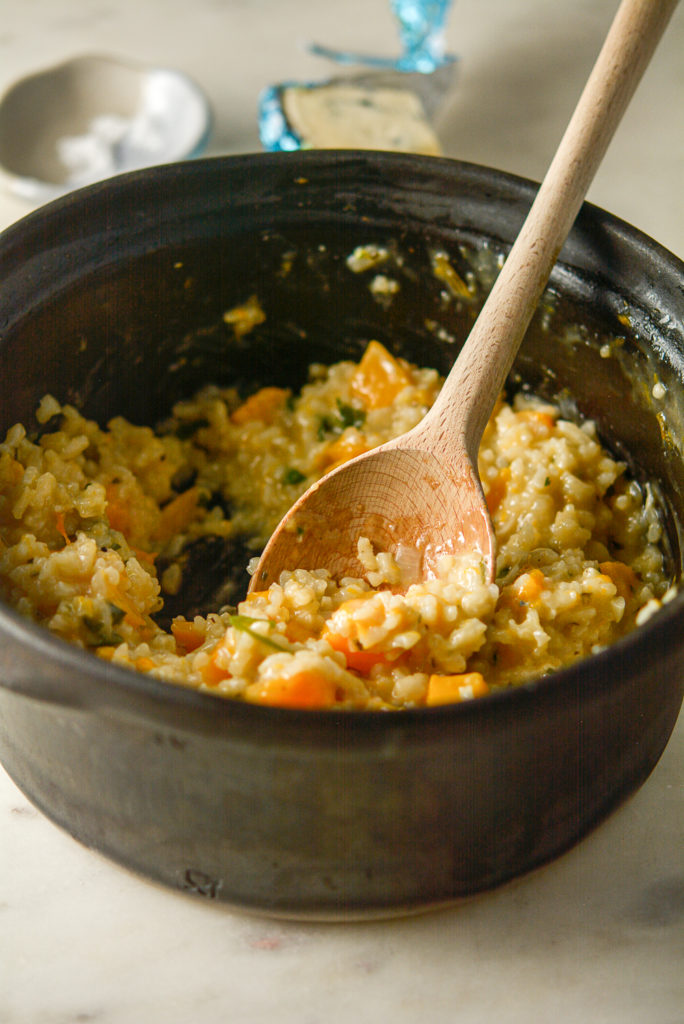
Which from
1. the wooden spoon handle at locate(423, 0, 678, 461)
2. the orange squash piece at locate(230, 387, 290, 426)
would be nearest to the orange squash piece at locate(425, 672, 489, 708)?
the wooden spoon handle at locate(423, 0, 678, 461)

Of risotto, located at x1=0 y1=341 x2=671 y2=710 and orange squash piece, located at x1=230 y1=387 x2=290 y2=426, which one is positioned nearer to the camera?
risotto, located at x1=0 y1=341 x2=671 y2=710

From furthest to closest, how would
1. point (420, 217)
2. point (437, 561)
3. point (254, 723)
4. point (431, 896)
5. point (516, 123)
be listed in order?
point (516, 123) → point (420, 217) → point (437, 561) → point (431, 896) → point (254, 723)

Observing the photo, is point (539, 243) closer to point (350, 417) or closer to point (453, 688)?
point (350, 417)

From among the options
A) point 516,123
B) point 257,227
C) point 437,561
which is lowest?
point 437,561

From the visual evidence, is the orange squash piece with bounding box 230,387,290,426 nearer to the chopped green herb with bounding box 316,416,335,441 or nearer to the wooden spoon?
the chopped green herb with bounding box 316,416,335,441

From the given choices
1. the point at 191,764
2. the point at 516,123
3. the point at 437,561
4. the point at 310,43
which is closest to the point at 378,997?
the point at 191,764

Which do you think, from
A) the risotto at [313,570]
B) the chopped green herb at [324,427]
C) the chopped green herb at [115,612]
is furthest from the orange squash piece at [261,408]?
the chopped green herb at [115,612]

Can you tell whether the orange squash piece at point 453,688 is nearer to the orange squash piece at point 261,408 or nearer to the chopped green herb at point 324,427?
the chopped green herb at point 324,427

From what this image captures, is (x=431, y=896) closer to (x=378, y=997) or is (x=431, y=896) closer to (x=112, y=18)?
(x=378, y=997)
